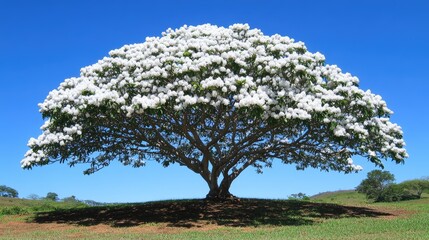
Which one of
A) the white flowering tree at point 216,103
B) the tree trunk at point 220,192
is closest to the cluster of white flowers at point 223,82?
the white flowering tree at point 216,103

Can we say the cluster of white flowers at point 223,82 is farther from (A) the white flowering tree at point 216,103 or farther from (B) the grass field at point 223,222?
(B) the grass field at point 223,222

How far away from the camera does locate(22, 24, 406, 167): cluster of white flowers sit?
18984 millimetres

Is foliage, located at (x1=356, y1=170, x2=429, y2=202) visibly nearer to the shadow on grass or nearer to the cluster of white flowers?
the shadow on grass

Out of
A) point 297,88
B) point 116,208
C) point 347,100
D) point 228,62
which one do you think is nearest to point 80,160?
point 116,208

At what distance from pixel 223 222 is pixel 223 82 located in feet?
17.4

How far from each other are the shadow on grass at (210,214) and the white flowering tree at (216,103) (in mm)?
2193

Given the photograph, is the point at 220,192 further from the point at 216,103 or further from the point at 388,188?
the point at 388,188

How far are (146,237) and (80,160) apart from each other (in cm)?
832

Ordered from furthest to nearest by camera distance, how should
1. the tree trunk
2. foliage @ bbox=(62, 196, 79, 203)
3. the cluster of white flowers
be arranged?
foliage @ bbox=(62, 196, 79, 203), the tree trunk, the cluster of white flowers

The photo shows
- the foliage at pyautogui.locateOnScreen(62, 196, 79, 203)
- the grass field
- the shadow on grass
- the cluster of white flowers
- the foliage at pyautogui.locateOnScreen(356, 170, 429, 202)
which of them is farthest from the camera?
the foliage at pyautogui.locateOnScreen(62, 196, 79, 203)

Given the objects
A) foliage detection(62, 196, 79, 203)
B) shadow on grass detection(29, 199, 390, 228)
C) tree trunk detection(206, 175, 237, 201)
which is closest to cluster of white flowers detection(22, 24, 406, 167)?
shadow on grass detection(29, 199, 390, 228)

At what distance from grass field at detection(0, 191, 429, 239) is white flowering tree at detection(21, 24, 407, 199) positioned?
2444 millimetres

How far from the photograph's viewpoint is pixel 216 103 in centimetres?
1889

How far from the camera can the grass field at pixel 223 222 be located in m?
17.6
